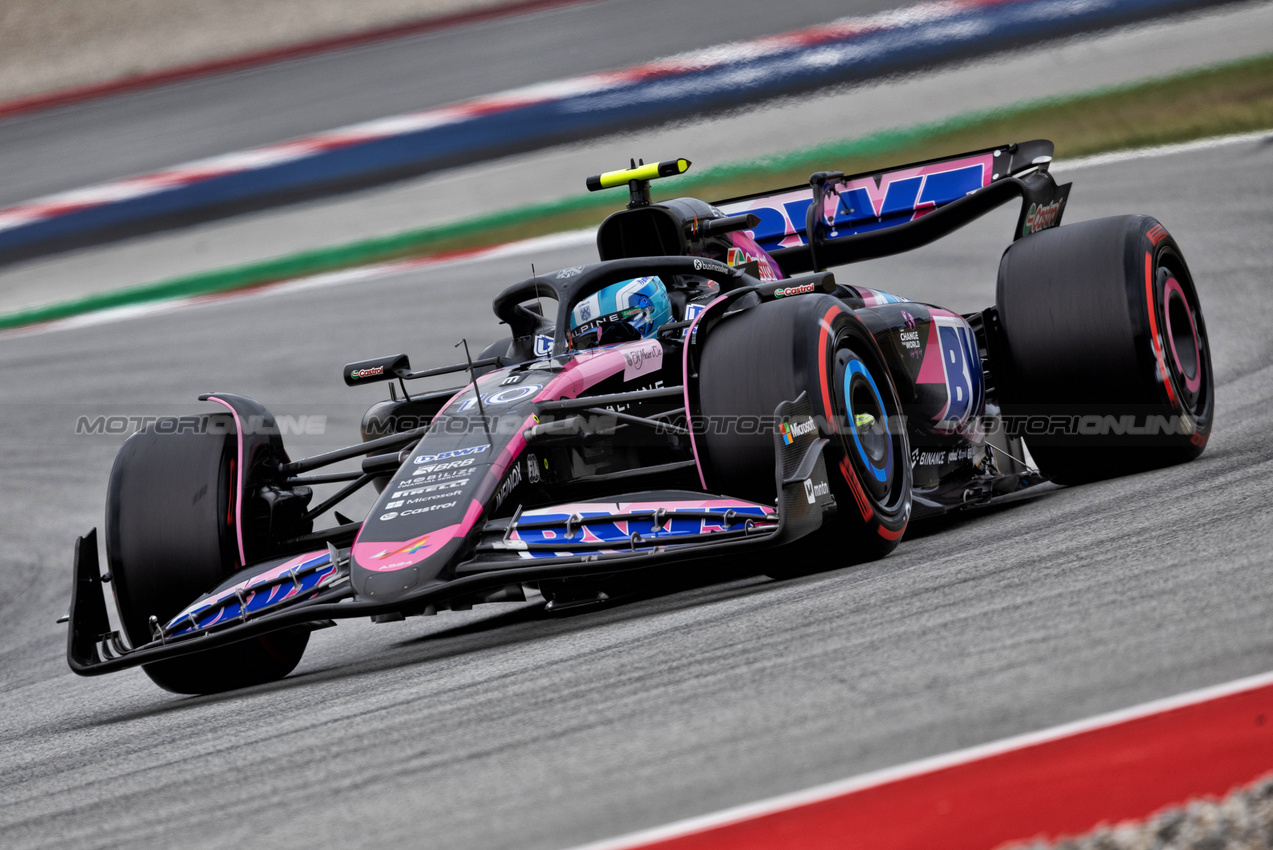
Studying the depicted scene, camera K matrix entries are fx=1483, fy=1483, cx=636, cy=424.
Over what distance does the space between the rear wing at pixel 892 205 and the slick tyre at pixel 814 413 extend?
212 centimetres

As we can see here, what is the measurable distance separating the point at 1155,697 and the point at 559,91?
1500 cm

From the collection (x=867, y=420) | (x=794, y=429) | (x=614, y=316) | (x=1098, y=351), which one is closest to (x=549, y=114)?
(x=614, y=316)

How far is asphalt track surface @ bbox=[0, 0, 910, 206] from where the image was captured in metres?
17.4

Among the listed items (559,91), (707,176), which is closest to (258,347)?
(707,176)

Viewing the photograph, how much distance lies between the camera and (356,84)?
61.9 feet

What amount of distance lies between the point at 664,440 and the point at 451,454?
852 millimetres

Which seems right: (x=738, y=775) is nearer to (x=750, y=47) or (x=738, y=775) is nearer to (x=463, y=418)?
(x=463, y=418)

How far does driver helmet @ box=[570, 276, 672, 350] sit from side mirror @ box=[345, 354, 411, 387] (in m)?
0.76

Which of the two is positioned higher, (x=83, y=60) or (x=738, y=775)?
(x=83, y=60)

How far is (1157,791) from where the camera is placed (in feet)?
7.95

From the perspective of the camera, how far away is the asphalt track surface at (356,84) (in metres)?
17.4
